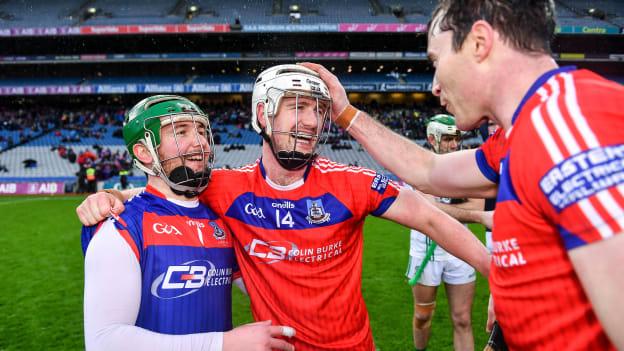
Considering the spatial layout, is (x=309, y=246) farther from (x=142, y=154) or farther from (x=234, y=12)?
(x=234, y=12)

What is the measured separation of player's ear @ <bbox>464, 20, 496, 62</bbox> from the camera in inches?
55.6

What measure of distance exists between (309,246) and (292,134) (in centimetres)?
65

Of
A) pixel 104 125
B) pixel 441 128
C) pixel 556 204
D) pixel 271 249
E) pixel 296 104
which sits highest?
pixel 556 204

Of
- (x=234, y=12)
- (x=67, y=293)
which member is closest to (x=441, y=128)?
(x=67, y=293)

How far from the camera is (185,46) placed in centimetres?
3947

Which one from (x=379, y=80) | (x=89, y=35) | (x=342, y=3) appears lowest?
(x=379, y=80)

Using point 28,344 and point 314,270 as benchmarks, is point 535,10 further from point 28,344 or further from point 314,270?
point 28,344

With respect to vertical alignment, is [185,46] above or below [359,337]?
below

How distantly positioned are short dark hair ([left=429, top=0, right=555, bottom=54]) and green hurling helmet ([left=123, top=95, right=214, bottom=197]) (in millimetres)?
1594

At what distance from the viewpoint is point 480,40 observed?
56.6 inches

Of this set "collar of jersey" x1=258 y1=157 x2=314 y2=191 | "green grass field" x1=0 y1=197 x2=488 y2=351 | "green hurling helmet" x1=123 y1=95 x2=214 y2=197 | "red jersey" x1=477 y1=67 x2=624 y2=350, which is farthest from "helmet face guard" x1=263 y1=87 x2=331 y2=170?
"green grass field" x1=0 y1=197 x2=488 y2=351

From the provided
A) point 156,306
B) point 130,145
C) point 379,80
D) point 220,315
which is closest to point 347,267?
point 220,315

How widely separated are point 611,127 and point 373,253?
31.8 feet

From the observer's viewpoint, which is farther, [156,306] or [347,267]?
[347,267]
